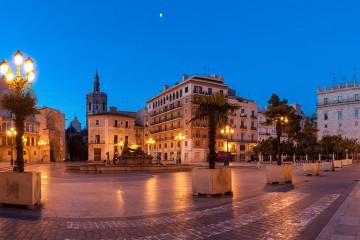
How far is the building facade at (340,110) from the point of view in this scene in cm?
8238

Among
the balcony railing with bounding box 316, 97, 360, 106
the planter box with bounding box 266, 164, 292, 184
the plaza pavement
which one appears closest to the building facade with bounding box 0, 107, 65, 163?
the planter box with bounding box 266, 164, 292, 184

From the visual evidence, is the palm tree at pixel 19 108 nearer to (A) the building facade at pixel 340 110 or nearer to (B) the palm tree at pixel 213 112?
(B) the palm tree at pixel 213 112

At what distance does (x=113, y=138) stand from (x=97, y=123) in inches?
222

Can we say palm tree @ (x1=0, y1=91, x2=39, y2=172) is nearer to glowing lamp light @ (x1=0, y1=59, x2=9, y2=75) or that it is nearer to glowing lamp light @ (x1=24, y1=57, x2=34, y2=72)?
glowing lamp light @ (x1=24, y1=57, x2=34, y2=72)

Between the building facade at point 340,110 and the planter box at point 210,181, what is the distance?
83.9m

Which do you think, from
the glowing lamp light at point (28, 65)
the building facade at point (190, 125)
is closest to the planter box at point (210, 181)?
the glowing lamp light at point (28, 65)

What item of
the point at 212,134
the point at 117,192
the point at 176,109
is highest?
the point at 176,109

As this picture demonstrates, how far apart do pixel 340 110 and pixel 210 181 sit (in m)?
86.3

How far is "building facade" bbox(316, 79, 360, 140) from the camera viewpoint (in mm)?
82375

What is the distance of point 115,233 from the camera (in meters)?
6.27

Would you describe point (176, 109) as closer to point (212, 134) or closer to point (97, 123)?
point (97, 123)

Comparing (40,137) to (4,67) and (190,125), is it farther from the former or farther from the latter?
(4,67)

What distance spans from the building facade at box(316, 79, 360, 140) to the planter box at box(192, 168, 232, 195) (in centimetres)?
8391

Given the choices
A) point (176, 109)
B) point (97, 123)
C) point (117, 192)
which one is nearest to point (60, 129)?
point (97, 123)
